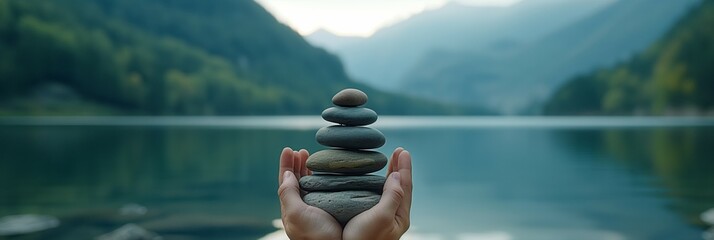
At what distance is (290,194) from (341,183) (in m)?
0.68

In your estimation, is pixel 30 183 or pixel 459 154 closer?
pixel 30 183

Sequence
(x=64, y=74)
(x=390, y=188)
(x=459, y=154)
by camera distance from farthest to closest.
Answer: (x=64, y=74) < (x=459, y=154) < (x=390, y=188)

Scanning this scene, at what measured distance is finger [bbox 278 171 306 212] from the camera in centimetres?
691

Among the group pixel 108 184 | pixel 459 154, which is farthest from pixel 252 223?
pixel 459 154

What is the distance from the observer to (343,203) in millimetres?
7047

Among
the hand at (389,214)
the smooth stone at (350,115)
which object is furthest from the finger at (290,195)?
the smooth stone at (350,115)

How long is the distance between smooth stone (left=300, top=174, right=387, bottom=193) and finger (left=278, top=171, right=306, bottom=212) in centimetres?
23

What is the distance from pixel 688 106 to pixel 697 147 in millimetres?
110368

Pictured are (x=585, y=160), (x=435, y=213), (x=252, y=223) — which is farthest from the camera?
(x=585, y=160)

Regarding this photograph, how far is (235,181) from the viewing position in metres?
47.2

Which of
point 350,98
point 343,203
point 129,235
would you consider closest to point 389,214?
point 343,203

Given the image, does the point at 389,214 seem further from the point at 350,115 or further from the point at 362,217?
the point at 350,115

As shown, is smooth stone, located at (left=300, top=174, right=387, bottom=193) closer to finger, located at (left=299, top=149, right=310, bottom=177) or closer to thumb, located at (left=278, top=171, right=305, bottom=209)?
thumb, located at (left=278, top=171, right=305, bottom=209)

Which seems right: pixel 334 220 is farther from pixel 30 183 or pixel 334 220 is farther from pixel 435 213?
pixel 30 183
